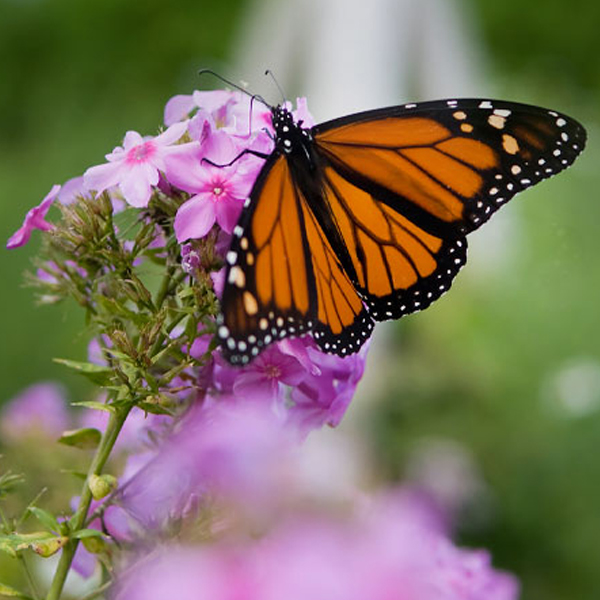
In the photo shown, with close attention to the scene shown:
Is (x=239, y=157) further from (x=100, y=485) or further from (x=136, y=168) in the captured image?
(x=100, y=485)

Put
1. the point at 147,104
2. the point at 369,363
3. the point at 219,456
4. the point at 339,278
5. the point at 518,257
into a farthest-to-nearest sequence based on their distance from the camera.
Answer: the point at 147,104
the point at 518,257
the point at 369,363
the point at 339,278
the point at 219,456

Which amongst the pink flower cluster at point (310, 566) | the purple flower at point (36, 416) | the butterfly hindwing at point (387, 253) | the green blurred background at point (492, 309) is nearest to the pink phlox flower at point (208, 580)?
the pink flower cluster at point (310, 566)

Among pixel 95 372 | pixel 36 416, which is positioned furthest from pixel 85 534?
pixel 36 416

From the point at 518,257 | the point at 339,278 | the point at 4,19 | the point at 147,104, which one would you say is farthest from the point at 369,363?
the point at 4,19

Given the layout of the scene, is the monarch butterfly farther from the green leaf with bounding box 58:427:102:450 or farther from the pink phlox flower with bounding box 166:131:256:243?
the green leaf with bounding box 58:427:102:450

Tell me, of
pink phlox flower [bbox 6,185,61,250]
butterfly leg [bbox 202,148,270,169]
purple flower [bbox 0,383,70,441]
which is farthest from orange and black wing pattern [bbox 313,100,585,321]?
purple flower [bbox 0,383,70,441]

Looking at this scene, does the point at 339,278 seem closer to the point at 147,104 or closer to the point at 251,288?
the point at 251,288
